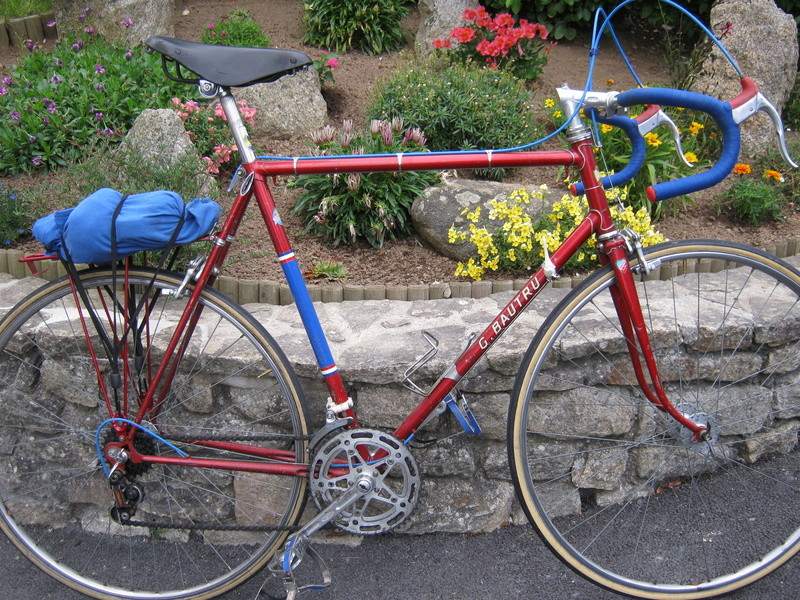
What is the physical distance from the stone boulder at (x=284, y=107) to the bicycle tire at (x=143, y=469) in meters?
1.83

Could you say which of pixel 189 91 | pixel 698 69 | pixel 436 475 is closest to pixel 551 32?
pixel 698 69

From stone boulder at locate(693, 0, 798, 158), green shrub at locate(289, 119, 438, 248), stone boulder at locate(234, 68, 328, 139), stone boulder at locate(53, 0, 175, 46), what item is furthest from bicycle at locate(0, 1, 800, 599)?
stone boulder at locate(53, 0, 175, 46)

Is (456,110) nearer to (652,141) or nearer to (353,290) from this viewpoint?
(652,141)

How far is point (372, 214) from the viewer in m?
3.33

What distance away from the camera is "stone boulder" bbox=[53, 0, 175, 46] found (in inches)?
197

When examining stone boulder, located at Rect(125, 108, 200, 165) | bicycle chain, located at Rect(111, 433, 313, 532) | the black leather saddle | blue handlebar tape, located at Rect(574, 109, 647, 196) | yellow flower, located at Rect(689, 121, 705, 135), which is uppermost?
the black leather saddle

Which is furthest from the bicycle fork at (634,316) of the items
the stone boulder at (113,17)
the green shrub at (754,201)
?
the stone boulder at (113,17)

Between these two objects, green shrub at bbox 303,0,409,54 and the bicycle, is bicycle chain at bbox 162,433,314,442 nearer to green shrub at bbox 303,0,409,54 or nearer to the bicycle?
the bicycle

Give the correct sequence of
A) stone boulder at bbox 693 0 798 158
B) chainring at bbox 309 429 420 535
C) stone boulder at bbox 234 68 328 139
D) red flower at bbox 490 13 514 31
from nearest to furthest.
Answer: chainring at bbox 309 429 420 535, stone boulder at bbox 693 0 798 158, stone boulder at bbox 234 68 328 139, red flower at bbox 490 13 514 31

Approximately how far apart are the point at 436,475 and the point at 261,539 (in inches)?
29.2

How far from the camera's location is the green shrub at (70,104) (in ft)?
12.5

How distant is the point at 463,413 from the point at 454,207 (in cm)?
123

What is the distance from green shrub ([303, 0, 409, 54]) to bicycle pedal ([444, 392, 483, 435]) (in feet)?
11.7

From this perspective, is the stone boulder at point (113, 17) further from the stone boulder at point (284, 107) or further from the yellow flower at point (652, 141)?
the yellow flower at point (652, 141)
